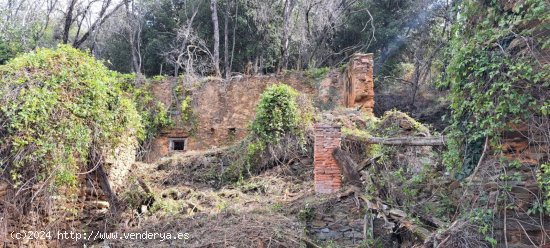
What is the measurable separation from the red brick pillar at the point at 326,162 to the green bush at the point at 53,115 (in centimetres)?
386

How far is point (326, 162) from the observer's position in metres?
7.66

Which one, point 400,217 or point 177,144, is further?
point 177,144

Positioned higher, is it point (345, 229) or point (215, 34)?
point (215, 34)

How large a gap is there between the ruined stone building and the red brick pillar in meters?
5.48

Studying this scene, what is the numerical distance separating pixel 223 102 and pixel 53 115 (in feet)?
24.0

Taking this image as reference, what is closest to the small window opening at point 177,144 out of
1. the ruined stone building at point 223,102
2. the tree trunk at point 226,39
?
the ruined stone building at point 223,102

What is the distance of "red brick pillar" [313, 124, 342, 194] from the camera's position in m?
7.61

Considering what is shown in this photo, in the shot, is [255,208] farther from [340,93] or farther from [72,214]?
[340,93]

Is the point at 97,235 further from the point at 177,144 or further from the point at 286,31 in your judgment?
the point at 286,31

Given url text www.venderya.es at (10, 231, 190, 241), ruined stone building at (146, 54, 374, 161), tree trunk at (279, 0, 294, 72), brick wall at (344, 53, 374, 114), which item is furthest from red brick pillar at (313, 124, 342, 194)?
tree trunk at (279, 0, 294, 72)

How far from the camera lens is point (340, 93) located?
43.8ft

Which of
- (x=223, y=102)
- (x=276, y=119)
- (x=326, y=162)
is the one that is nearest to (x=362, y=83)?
(x=276, y=119)

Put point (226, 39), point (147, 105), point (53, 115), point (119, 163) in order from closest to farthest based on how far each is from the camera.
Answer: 1. point (53, 115)
2. point (119, 163)
3. point (147, 105)
4. point (226, 39)

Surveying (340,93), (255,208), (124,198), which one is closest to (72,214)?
(124,198)
